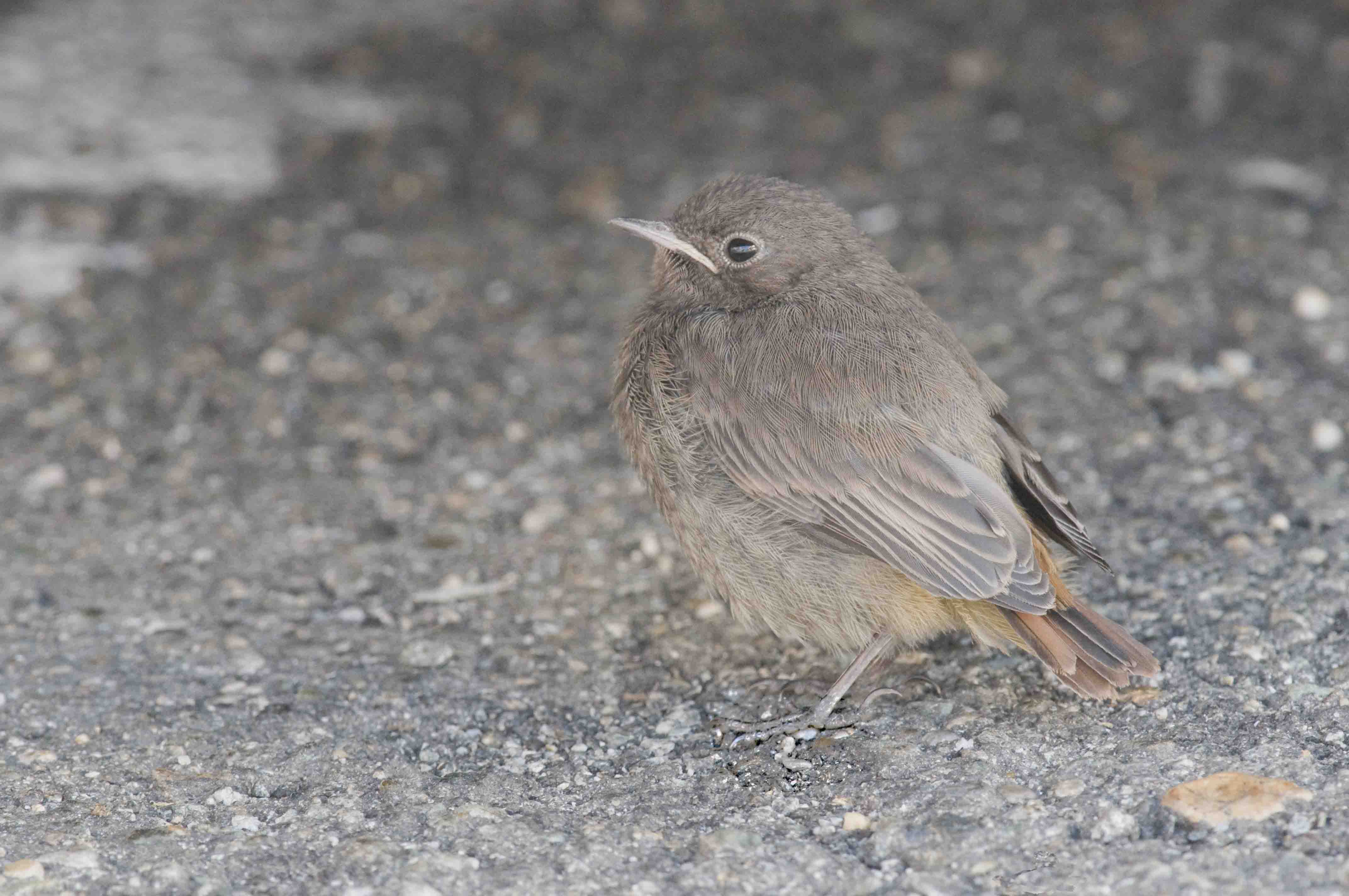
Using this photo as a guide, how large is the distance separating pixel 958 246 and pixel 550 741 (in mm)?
3651

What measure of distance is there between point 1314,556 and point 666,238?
225 cm

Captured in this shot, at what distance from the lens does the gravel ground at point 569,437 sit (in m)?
3.83

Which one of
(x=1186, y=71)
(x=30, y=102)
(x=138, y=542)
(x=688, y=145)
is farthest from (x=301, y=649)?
(x=1186, y=71)

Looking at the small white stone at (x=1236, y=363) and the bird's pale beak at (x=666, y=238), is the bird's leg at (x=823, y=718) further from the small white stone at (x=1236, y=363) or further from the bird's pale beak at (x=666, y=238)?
the small white stone at (x=1236, y=363)

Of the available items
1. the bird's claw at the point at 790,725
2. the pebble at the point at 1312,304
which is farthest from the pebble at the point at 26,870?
the pebble at the point at 1312,304

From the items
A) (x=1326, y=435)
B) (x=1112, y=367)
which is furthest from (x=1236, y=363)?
(x=1326, y=435)

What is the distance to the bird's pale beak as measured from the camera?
4738 millimetres

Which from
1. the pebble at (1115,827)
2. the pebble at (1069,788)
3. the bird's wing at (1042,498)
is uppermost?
the bird's wing at (1042,498)

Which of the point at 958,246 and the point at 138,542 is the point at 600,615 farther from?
the point at 958,246

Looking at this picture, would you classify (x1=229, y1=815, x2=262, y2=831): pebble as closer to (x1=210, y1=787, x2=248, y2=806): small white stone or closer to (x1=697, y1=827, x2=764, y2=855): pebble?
(x1=210, y1=787, x2=248, y2=806): small white stone

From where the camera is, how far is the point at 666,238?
476 cm

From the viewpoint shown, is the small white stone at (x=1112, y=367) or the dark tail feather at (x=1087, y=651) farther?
the small white stone at (x=1112, y=367)

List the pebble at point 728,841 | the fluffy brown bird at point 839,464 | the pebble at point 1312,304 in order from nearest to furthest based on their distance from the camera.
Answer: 1. the pebble at point 728,841
2. the fluffy brown bird at point 839,464
3. the pebble at point 1312,304

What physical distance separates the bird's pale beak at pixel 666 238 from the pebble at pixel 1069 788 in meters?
1.83
